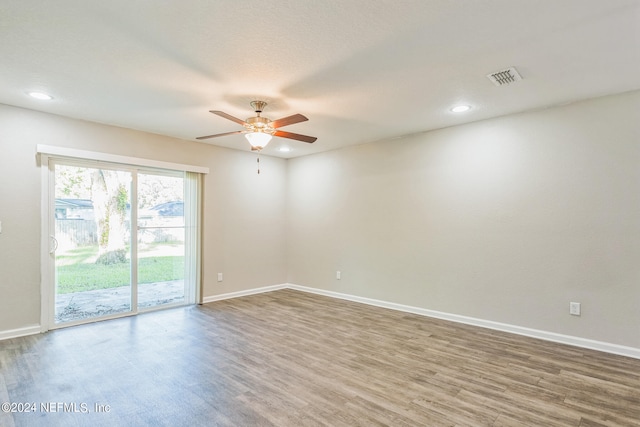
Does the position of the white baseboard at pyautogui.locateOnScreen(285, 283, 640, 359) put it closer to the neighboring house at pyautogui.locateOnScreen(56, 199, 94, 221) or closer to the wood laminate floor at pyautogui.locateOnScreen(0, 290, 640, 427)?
the wood laminate floor at pyautogui.locateOnScreen(0, 290, 640, 427)

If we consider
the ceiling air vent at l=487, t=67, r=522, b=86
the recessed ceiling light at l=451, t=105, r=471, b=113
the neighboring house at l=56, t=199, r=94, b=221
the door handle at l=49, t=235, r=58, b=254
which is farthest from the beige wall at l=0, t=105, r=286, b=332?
the ceiling air vent at l=487, t=67, r=522, b=86

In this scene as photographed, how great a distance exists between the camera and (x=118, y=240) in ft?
14.8

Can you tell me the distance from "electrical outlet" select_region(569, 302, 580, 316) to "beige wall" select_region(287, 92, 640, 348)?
0.05m

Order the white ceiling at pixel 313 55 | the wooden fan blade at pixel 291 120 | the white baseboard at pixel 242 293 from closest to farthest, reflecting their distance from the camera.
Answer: the white ceiling at pixel 313 55 → the wooden fan blade at pixel 291 120 → the white baseboard at pixel 242 293

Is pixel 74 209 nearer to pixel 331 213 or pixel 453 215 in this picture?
pixel 331 213

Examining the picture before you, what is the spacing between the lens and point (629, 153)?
3213 millimetres

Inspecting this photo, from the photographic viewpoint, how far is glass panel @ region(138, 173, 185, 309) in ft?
15.6

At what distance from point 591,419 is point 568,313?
1.61 meters

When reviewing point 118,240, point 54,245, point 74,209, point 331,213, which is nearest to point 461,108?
point 331,213

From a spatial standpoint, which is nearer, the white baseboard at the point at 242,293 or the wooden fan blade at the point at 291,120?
the wooden fan blade at the point at 291,120

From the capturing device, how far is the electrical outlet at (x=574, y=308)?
3.44m

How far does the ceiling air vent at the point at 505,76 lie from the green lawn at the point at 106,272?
15.6ft

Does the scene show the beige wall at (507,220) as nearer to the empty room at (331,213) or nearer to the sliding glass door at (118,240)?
the empty room at (331,213)

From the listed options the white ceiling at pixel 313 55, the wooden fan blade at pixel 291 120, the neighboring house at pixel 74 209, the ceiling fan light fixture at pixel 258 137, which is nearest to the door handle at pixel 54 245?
the neighboring house at pixel 74 209
